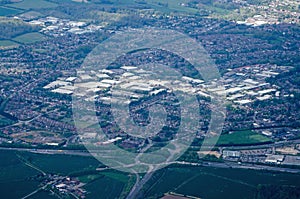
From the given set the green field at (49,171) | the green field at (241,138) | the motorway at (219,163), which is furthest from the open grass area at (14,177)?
the green field at (241,138)

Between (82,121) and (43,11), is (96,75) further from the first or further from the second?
(43,11)

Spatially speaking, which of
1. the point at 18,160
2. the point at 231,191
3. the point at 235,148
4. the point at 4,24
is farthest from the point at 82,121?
the point at 4,24

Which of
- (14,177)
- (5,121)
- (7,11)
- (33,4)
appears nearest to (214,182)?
(14,177)

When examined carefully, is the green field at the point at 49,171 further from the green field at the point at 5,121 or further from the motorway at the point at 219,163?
the green field at the point at 5,121

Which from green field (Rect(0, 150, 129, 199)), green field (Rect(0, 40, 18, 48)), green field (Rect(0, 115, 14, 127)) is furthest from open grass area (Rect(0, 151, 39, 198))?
green field (Rect(0, 40, 18, 48))

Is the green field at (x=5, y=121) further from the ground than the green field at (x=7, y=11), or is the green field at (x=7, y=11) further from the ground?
the green field at (x=7, y=11)

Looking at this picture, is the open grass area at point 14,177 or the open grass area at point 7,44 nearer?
the open grass area at point 14,177
